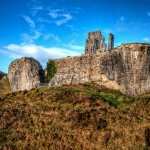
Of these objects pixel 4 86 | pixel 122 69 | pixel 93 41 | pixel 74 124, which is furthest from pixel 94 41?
pixel 74 124

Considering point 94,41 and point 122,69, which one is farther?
point 94,41

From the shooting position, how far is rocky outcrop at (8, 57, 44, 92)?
6356 centimetres

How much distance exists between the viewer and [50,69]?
61812 mm

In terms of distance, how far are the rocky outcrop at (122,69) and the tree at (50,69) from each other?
860cm

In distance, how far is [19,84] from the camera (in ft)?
218

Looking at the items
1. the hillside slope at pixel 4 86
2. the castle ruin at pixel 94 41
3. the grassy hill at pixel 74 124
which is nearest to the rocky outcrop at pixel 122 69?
the grassy hill at pixel 74 124

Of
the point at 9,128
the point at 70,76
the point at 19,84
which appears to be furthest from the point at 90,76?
the point at 9,128

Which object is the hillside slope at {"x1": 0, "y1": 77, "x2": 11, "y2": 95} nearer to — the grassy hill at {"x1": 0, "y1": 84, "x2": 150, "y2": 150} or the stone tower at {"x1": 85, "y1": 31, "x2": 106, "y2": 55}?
the stone tower at {"x1": 85, "y1": 31, "x2": 106, "y2": 55}

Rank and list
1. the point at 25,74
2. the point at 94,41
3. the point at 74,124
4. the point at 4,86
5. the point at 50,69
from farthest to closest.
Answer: the point at 94,41 < the point at 4,86 < the point at 25,74 < the point at 50,69 < the point at 74,124

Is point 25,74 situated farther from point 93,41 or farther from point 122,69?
point 93,41

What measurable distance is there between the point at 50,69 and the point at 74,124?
3791 centimetres

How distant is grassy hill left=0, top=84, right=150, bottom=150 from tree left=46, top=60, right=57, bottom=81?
23223 mm

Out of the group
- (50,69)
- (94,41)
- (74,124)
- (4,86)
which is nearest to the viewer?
(74,124)

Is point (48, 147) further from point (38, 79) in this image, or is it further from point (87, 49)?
point (87, 49)
